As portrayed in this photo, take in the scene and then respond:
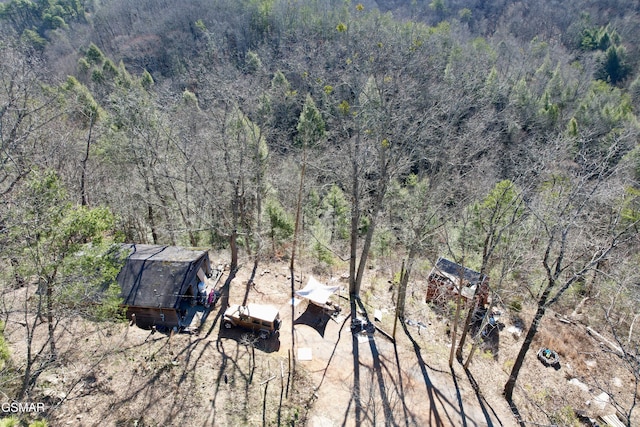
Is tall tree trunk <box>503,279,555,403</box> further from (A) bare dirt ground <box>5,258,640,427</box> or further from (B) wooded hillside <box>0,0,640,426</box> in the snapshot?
(A) bare dirt ground <box>5,258,640,427</box>

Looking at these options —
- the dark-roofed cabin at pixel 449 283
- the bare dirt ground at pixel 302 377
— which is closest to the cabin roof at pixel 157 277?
the bare dirt ground at pixel 302 377

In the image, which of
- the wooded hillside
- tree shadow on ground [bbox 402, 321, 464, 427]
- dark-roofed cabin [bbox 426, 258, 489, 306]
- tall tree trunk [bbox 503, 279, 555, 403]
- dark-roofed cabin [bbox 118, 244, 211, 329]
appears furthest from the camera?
dark-roofed cabin [bbox 426, 258, 489, 306]

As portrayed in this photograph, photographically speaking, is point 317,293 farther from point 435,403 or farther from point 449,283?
point 449,283

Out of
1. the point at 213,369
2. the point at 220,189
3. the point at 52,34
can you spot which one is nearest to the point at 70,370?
the point at 213,369

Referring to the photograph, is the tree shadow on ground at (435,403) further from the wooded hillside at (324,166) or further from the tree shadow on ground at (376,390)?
the wooded hillside at (324,166)

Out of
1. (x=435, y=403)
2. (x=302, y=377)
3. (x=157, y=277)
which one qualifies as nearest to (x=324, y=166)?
(x=157, y=277)

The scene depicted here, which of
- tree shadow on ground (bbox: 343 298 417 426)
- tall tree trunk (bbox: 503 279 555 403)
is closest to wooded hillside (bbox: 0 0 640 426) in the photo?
tall tree trunk (bbox: 503 279 555 403)
